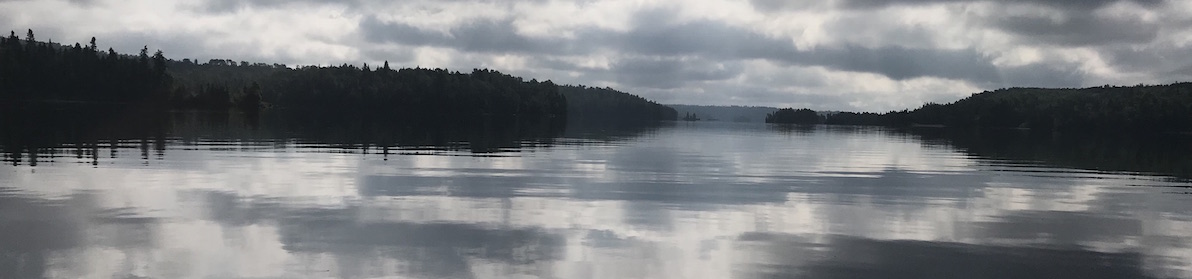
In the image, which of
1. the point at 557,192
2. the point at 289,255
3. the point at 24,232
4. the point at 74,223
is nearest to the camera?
the point at 289,255

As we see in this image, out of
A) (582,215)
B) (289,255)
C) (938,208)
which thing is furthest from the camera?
(938,208)

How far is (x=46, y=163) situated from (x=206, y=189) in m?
13.2

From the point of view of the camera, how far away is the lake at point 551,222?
16984 millimetres

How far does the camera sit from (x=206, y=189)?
94.0 feet

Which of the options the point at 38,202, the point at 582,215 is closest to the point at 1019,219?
the point at 582,215

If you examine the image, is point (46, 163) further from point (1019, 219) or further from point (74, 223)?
Answer: point (1019, 219)

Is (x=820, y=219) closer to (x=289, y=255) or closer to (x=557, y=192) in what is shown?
(x=557, y=192)

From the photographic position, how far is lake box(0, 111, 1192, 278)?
16984mm

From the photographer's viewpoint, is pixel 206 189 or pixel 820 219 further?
pixel 206 189

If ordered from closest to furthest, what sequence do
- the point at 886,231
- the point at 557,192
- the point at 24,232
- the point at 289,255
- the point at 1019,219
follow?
the point at 289,255 < the point at 24,232 < the point at 886,231 < the point at 1019,219 < the point at 557,192

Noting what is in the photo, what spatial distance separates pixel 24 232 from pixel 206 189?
31.5 ft

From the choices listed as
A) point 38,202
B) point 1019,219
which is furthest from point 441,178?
point 1019,219

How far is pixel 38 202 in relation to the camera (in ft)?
78.8

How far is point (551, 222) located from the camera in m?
22.8
